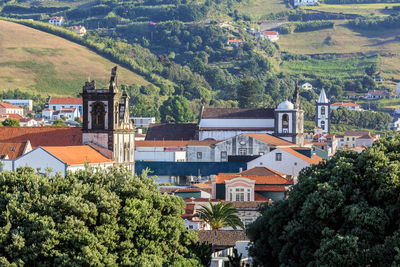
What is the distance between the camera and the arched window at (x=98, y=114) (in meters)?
83.4

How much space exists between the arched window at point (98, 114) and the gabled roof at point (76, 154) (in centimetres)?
300

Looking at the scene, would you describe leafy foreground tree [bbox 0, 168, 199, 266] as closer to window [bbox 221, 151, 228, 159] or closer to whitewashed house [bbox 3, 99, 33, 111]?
window [bbox 221, 151, 228, 159]

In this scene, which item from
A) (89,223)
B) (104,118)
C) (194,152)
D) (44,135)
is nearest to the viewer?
(89,223)

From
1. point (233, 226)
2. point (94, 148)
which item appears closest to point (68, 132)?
point (94, 148)

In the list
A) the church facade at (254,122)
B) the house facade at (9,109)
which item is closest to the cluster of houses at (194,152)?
the church facade at (254,122)

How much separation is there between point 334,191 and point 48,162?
3679 cm

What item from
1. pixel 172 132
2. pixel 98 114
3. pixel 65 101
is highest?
pixel 98 114

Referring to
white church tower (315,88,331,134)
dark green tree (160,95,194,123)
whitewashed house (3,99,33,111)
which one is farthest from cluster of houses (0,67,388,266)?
whitewashed house (3,99,33,111)

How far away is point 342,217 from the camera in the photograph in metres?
37.6

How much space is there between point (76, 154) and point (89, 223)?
34.3 meters

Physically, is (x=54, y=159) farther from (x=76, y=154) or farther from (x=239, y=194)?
(x=239, y=194)

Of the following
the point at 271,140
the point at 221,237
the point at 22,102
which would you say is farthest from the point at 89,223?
the point at 22,102

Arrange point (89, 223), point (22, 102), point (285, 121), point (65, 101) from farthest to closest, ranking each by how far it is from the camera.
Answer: point (22, 102) < point (65, 101) < point (285, 121) < point (89, 223)

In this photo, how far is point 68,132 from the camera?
8556 centimetres
